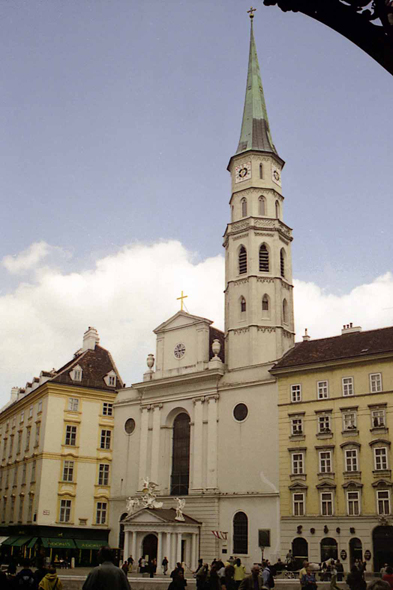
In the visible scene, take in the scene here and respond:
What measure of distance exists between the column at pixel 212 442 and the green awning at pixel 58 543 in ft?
42.0

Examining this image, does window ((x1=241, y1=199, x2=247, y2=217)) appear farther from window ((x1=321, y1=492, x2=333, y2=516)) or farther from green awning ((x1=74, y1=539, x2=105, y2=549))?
green awning ((x1=74, y1=539, x2=105, y2=549))

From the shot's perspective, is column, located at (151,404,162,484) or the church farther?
column, located at (151,404,162,484)

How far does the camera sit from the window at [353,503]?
43141mm

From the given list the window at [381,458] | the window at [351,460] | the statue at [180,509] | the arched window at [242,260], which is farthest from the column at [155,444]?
the window at [381,458]

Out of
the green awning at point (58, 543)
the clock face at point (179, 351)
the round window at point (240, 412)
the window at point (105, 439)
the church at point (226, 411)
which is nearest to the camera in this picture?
the church at point (226, 411)

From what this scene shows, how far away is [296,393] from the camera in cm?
4834

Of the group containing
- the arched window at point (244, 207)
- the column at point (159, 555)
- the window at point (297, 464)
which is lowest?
the column at point (159, 555)

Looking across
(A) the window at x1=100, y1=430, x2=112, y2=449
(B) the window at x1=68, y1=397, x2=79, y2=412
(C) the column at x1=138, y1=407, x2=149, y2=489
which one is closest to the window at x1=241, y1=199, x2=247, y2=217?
(C) the column at x1=138, y1=407, x2=149, y2=489

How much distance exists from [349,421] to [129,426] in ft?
72.2

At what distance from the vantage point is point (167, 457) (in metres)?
55.8

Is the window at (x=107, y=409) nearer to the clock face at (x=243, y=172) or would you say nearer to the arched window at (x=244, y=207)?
the arched window at (x=244, y=207)

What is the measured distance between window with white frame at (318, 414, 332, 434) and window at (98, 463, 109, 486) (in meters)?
21.9

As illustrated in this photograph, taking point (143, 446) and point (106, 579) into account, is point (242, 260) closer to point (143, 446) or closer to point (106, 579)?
point (143, 446)

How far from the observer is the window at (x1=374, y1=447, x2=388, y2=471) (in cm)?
4278
